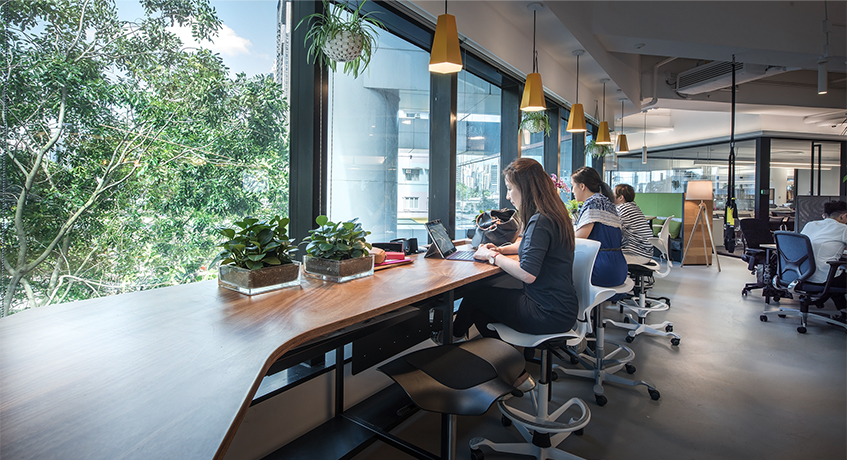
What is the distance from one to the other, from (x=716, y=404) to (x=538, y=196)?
6.01ft

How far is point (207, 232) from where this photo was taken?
6.01 feet

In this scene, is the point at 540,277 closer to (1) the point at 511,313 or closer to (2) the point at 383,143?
(1) the point at 511,313

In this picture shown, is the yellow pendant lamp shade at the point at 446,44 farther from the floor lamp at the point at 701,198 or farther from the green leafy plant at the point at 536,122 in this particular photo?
the floor lamp at the point at 701,198

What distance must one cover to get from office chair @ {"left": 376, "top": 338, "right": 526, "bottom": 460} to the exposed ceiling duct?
7.12 m

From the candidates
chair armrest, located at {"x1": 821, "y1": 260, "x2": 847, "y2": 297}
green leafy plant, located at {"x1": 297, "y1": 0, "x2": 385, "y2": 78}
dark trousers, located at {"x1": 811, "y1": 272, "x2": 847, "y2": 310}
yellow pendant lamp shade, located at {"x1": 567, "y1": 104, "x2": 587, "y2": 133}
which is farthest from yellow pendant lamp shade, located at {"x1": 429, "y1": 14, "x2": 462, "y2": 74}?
dark trousers, located at {"x1": 811, "y1": 272, "x2": 847, "y2": 310}

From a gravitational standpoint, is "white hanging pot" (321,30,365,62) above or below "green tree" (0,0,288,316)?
above

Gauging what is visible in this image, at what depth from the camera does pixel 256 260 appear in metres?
1.48

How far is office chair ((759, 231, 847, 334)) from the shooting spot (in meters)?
4.14

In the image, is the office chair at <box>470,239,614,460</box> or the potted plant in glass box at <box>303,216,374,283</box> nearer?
the potted plant in glass box at <box>303,216,374,283</box>

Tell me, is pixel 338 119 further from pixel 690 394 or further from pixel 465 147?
pixel 690 394

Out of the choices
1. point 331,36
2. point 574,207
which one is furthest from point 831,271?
point 331,36

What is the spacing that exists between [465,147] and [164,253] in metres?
2.76

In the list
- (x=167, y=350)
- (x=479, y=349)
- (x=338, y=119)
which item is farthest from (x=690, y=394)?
(x=167, y=350)

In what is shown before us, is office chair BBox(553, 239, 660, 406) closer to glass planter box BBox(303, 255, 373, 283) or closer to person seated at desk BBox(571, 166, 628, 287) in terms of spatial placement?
person seated at desk BBox(571, 166, 628, 287)
